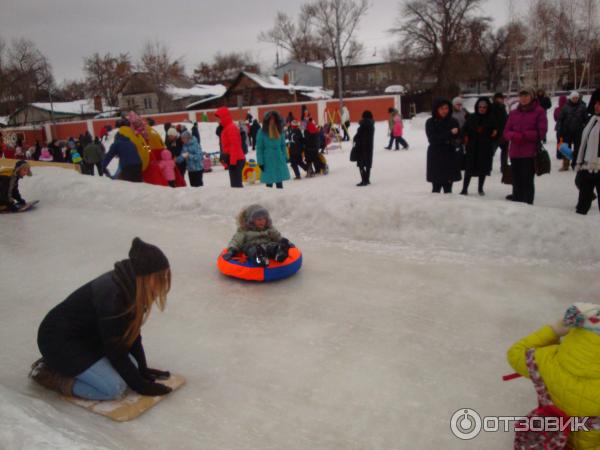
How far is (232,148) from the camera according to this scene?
27.6ft

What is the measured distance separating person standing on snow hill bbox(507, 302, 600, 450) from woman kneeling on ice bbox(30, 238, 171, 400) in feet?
6.53

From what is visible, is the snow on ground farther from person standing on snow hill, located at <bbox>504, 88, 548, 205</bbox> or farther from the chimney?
the chimney

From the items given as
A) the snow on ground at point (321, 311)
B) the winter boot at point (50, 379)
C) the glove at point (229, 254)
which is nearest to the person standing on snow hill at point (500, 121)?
the snow on ground at point (321, 311)

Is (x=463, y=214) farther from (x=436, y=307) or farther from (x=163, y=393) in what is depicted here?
(x=163, y=393)

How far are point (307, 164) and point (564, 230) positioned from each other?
7.67m

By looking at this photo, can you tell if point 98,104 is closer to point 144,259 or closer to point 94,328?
point 94,328

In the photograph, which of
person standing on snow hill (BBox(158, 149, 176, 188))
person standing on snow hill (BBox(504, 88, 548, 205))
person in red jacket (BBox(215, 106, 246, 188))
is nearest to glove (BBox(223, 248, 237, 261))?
person in red jacket (BBox(215, 106, 246, 188))

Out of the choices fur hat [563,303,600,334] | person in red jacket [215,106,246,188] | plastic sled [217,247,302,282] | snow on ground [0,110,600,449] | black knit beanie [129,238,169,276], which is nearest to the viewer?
fur hat [563,303,600,334]

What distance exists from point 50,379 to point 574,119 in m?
9.76

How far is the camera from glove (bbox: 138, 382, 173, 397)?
291 centimetres

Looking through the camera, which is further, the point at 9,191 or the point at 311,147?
the point at 311,147

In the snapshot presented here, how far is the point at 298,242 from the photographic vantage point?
19.7ft

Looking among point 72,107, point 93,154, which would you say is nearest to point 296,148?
point 93,154

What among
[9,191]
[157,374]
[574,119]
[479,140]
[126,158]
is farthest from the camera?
[574,119]
